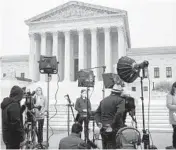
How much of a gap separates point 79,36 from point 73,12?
4038 millimetres

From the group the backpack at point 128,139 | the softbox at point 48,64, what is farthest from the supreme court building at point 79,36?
the backpack at point 128,139

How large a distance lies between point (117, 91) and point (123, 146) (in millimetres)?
1710

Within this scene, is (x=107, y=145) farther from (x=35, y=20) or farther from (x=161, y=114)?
(x=35, y=20)

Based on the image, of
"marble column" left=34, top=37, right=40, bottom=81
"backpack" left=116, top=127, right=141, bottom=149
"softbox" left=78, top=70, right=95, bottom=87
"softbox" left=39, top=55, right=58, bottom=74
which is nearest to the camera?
"backpack" left=116, top=127, right=141, bottom=149

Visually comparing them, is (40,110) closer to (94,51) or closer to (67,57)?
(94,51)

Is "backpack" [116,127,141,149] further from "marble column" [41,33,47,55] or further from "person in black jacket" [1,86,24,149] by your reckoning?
"marble column" [41,33,47,55]

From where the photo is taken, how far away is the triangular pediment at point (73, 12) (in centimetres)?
3912

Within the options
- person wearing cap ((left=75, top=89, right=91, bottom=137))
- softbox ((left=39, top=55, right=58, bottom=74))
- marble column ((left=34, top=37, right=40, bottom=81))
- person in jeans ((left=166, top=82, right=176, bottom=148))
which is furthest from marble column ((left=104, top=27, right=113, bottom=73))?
person in jeans ((left=166, top=82, right=176, bottom=148))

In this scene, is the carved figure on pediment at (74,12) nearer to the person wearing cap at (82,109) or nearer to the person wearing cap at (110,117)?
the person wearing cap at (82,109)

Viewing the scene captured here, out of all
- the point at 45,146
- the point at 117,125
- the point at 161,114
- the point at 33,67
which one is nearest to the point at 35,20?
the point at 33,67

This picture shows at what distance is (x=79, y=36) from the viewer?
39688 millimetres

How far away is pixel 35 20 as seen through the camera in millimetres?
41562

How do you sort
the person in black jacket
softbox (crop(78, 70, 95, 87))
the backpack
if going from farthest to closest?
1. softbox (crop(78, 70, 95, 87))
2. the person in black jacket
3. the backpack

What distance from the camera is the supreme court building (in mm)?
38531
